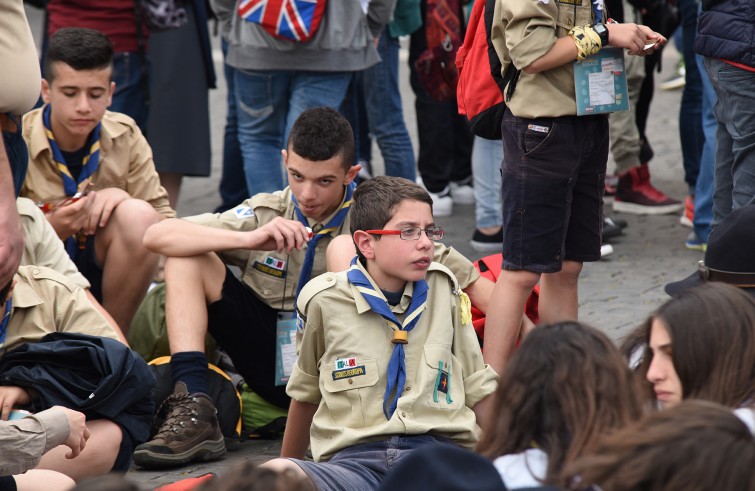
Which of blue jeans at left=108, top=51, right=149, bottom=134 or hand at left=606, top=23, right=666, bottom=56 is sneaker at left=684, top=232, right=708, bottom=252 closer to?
hand at left=606, top=23, right=666, bottom=56

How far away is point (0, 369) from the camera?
363 centimetres

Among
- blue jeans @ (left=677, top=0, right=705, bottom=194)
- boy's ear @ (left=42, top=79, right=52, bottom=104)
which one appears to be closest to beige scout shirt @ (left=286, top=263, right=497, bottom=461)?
boy's ear @ (left=42, top=79, right=52, bottom=104)

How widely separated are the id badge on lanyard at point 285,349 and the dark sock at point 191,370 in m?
0.26

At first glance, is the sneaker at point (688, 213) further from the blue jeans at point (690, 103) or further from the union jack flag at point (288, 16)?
the union jack flag at point (288, 16)

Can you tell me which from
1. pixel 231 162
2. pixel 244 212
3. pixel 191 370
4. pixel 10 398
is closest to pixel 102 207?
pixel 244 212

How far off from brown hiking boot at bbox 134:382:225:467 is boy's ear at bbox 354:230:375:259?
88 centimetres

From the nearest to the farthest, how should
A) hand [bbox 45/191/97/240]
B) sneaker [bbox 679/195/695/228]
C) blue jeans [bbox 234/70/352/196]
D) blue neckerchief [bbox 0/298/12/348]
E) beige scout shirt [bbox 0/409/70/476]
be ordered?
beige scout shirt [bbox 0/409/70/476] < blue neckerchief [bbox 0/298/12/348] < hand [bbox 45/191/97/240] < blue jeans [bbox 234/70/352/196] < sneaker [bbox 679/195/695/228]

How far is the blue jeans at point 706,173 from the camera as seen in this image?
5.77 meters

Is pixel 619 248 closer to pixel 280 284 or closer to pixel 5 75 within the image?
pixel 280 284

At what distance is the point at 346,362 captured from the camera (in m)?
3.46

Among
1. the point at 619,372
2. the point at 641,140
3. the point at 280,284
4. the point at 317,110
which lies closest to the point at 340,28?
the point at 317,110

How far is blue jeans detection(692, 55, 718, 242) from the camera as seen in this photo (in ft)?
18.9

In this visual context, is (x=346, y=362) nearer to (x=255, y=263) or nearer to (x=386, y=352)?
(x=386, y=352)

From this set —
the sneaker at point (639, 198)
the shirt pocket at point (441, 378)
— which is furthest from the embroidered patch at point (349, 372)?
the sneaker at point (639, 198)
